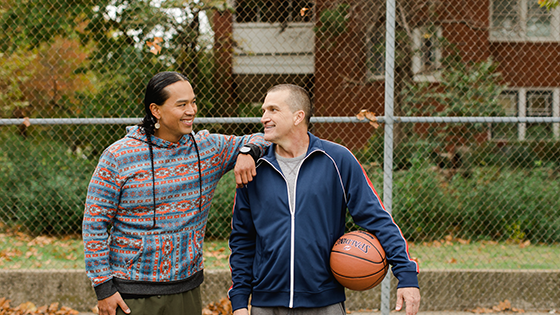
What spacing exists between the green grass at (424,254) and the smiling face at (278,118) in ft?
10.8

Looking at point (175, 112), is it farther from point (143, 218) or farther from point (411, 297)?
point (411, 297)

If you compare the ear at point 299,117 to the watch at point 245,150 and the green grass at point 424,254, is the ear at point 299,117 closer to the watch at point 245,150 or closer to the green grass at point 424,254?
the watch at point 245,150

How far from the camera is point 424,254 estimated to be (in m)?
6.22

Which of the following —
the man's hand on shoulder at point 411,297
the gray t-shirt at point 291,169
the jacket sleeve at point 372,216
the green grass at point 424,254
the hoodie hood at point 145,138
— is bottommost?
the green grass at point 424,254

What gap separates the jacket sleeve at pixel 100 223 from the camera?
2.19 meters

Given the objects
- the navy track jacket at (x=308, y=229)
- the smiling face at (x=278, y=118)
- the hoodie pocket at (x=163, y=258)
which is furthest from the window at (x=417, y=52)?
the hoodie pocket at (x=163, y=258)

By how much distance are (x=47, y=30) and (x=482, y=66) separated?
778 cm

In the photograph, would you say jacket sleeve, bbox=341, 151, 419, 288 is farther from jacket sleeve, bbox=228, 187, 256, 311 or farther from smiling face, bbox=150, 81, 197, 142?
smiling face, bbox=150, 81, 197, 142

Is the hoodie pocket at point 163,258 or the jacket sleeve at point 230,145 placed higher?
the jacket sleeve at point 230,145

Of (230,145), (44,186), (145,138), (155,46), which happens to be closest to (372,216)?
(230,145)

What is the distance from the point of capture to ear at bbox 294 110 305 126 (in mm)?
2441

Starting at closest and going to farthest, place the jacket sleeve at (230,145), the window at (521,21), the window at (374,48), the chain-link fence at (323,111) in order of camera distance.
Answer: the jacket sleeve at (230,145)
the chain-link fence at (323,111)
the window at (374,48)
the window at (521,21)

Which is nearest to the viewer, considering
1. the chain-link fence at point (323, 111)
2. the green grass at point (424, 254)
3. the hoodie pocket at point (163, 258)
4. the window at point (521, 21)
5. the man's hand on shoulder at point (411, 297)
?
the man's hand on shoulder at point (411, 297)

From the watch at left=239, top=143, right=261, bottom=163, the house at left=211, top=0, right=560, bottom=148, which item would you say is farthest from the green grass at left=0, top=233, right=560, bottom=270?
the watch at left=239, top=143, right=261, bottom=163
